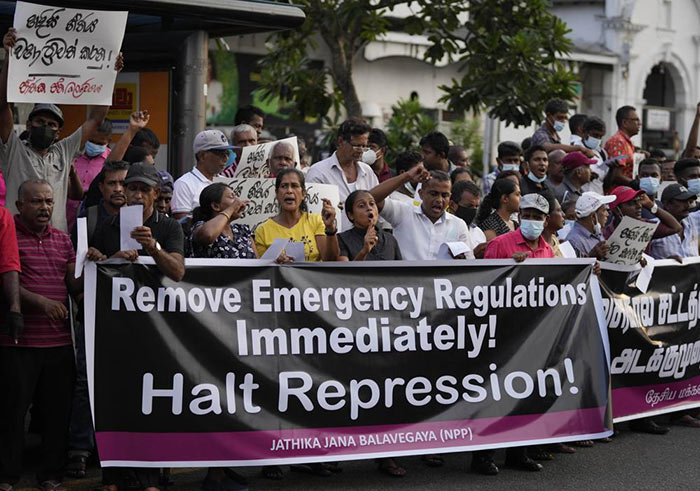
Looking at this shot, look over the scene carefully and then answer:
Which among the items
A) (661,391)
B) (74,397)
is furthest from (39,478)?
(661,391)

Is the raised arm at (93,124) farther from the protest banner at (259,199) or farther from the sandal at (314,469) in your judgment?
the sandal at (314,469)

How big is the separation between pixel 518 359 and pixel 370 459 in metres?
1.15

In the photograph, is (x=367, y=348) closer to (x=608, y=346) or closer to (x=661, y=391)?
(x=608, y=346)

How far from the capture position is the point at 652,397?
909 centimetres

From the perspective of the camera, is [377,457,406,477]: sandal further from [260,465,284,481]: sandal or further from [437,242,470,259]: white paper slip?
[437,242,470,259]: white paper slip

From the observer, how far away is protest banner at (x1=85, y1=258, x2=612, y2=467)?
686 cm

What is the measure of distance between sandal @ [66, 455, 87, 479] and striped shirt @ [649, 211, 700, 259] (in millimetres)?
5111

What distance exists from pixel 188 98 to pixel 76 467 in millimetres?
4291

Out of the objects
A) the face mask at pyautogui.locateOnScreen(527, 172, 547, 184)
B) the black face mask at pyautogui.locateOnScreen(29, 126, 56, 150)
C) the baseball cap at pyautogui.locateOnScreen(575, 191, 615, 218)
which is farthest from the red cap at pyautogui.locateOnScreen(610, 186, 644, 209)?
the black face mask at pyautogui.locateOnScreen(29, 126, 56, 150)

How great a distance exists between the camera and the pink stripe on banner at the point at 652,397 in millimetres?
8797

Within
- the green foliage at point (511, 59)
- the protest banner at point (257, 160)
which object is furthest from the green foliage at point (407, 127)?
the protest banner at point (257, 160)

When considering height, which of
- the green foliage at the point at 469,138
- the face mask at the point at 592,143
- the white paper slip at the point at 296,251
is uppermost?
the green foliage at the point at 469,138

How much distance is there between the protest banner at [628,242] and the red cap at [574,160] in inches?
81.6

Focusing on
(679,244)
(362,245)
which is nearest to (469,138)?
(679,244)
